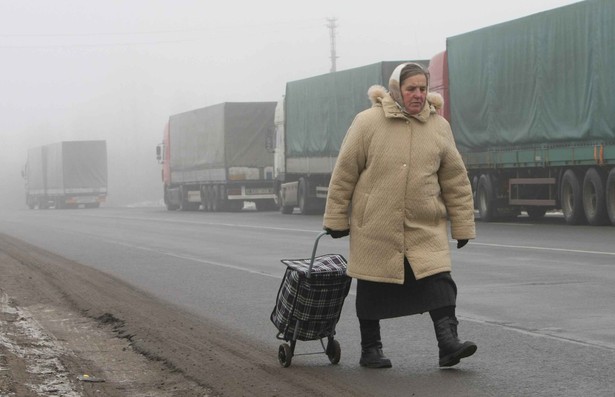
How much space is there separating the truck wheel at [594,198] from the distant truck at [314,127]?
8.94m

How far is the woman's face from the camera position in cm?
785

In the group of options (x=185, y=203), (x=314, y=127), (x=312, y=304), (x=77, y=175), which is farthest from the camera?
(x=77, y=175)

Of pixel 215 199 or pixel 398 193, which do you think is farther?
pixel 215 199

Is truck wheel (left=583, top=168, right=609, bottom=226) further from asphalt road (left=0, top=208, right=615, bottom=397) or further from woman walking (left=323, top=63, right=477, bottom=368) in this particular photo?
woman walking (left=323, top=63, right=477, bottom=368)

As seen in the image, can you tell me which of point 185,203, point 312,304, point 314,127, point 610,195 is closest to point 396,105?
point 312,304

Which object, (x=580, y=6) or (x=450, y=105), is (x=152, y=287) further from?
(x=450, y=105)

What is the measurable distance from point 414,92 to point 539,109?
18.8m

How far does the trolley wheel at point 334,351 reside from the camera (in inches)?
327

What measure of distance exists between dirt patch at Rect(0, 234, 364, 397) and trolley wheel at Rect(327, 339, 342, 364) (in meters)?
0.27

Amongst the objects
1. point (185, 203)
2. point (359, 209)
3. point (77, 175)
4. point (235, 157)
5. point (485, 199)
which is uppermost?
point (235, 157)

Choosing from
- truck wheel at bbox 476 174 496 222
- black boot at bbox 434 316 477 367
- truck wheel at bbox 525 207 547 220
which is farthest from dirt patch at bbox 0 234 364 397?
truck wheel at bbox 525 207 547 220

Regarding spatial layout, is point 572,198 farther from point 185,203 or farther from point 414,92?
point 185,203

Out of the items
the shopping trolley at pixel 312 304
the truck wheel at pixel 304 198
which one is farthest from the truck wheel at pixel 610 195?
the shopping trolley at pixel 312 304

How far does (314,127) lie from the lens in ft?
124
